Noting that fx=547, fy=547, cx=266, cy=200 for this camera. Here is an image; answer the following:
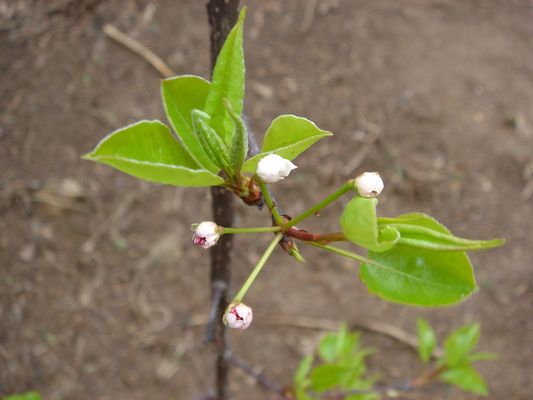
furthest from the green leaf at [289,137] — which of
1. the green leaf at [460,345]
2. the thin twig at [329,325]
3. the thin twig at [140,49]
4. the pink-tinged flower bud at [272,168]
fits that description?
the thin twig at [140,49]

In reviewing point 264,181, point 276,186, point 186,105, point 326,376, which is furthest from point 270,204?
point 276,186

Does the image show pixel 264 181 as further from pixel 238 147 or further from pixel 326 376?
pixel 326 376

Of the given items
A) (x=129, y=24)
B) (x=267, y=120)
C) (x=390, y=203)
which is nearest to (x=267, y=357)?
(x=390, y=203)

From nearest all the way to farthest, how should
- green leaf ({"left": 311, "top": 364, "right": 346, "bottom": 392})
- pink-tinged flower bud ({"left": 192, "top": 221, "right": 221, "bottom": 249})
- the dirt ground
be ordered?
1. pink-tinged flower bud ({"left": 192, "top": 221, "right": 221, "bottom": 249})
2. green leaf ({"left": 311, "top": 364, "right": 346, "bottom": 392})
3. the dirt ground

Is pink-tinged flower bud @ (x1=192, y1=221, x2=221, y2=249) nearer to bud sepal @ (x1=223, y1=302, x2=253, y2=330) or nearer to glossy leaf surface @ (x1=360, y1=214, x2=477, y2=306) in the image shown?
bud sepal @ (x1=223, y1=302, x2=253, y2=330)

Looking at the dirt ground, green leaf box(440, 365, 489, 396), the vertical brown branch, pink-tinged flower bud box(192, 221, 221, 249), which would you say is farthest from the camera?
the dirt ground

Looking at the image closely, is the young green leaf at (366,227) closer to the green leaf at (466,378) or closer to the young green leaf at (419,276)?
the young green leaf at (419,276)

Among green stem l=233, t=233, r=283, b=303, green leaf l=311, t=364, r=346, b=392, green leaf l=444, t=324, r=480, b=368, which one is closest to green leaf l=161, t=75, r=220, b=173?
green stem l=233, t=233, r=283, b=303
